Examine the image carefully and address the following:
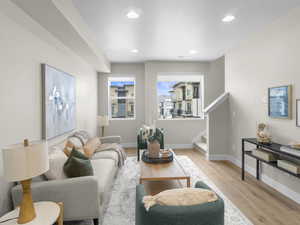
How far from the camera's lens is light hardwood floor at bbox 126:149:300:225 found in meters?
2.25

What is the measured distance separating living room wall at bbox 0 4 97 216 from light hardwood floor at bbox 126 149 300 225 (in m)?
2.94

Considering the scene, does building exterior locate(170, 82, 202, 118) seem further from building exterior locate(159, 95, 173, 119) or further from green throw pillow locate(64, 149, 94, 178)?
green throw pillow locate(64, 149, 94, 178)

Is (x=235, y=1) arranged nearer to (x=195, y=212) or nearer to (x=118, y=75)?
(x=195, y=212)

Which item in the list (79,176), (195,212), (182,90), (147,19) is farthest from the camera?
(182,90)

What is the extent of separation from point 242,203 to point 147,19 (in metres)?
3.15

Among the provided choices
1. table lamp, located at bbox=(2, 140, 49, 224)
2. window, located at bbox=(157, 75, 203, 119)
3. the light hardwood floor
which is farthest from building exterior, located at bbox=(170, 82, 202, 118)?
table lamp, located at bbox=(2, 140, 49, 224)

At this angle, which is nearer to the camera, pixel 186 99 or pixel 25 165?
pixel 25 165

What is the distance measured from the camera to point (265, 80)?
3.27m

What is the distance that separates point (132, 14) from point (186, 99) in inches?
164

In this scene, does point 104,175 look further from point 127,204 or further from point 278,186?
point 278,186

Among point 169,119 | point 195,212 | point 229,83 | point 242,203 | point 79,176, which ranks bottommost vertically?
point 242,203

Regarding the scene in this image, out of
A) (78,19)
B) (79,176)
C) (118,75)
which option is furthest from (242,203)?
(118,75)

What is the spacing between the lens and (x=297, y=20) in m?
2.61

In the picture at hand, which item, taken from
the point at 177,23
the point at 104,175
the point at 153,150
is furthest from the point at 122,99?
the point at 104,175
